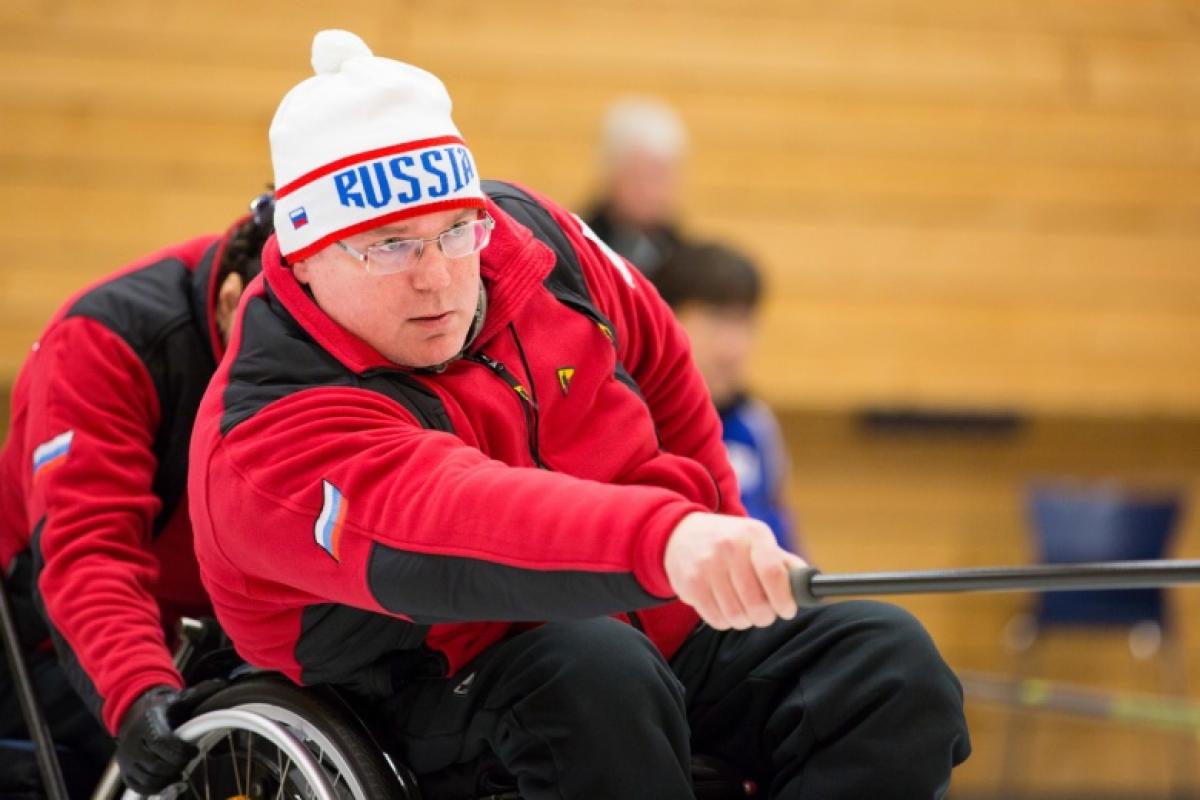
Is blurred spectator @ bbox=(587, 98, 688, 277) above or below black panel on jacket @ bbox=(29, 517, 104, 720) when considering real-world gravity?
above

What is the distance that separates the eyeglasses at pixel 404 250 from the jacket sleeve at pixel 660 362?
0.29 meters

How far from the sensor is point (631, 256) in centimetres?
403

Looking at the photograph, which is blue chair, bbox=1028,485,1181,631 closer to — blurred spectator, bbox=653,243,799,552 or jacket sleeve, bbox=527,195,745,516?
blurred spectator, bbox=653,243,799,552

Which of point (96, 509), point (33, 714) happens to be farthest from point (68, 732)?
point (96, 509)

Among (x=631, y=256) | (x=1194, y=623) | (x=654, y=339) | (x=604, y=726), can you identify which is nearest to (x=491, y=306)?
(x=654, y=339)

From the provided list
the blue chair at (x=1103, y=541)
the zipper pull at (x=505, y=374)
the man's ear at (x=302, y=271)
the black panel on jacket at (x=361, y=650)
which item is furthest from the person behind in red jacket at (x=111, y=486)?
the blue chair at (x=1103, y=541)

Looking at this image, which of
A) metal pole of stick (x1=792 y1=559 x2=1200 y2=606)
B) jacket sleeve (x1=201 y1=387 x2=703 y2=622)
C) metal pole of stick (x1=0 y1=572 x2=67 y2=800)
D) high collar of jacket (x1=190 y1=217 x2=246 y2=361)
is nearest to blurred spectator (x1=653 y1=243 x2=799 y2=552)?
high collar of jacket (x1=190 y1=217 x2=246 y2=361)

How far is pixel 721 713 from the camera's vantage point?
1750mm

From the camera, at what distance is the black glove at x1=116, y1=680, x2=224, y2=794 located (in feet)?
5.84

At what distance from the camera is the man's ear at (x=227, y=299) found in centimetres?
209

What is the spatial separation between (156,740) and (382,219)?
0.63 meters

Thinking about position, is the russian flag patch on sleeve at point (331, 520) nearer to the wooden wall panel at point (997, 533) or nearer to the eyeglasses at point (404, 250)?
the eyeglasses at point (404, 250)

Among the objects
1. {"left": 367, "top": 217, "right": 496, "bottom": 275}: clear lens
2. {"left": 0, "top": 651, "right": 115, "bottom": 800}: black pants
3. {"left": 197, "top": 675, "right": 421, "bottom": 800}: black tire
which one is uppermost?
{"left": 367, "top": 217, "right": 496, "bottom": 275}: clear lens

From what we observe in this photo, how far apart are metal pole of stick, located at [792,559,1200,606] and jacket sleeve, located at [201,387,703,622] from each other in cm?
13
